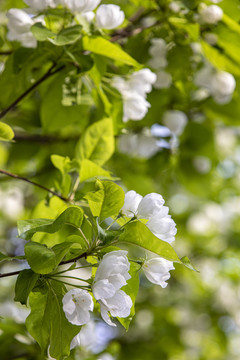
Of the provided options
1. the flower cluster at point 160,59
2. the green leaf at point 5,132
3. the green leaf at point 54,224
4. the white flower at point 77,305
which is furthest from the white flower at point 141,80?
the white flower at point 77,305

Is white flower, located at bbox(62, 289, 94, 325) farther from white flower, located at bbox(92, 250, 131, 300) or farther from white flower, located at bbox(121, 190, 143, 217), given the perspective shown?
white flower, located at bbox(121, 190, 143, 217)

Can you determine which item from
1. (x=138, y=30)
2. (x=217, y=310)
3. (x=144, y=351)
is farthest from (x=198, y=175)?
(x=217, y=310)

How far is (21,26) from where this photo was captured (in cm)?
108

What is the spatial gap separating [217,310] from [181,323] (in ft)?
0.88

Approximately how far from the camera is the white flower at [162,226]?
0.76 m

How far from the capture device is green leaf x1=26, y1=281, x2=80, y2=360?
2.44 feet

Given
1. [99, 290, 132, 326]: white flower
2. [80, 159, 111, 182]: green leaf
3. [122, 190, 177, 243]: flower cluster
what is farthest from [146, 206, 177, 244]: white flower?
[80, 159, 111, 182]: green leaf

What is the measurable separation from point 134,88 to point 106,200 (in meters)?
0.51

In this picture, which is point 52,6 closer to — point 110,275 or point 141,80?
point 141,80

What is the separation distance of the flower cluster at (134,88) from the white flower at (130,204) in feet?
1.50

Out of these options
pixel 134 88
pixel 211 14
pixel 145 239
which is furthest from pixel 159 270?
pixel 211 14

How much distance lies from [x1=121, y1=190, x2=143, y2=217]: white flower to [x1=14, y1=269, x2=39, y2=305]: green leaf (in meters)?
0.19

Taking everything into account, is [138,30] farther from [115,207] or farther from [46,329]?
[46,329]

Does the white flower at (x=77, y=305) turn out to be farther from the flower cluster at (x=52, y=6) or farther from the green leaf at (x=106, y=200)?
the flower cluster at (x=52, y=6)
